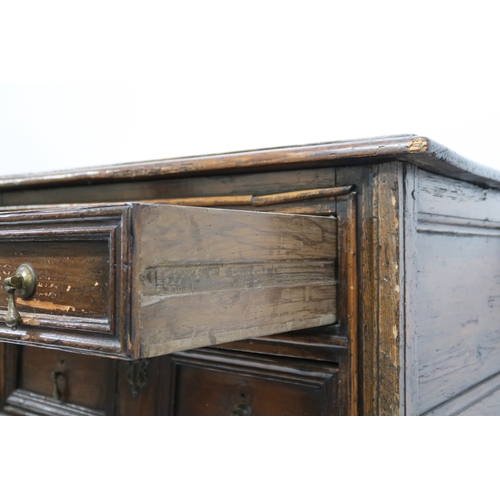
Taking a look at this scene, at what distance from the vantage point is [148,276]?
0.62m

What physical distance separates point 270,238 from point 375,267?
0.19 m

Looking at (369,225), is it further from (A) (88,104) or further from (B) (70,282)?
(A) (88,104)

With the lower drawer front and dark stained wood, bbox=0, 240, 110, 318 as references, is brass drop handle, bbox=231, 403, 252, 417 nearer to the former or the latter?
the lower drawer front

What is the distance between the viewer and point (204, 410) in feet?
3.56

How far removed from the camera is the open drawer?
2.02ft

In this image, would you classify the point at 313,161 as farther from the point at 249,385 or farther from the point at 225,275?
the point at 249,385

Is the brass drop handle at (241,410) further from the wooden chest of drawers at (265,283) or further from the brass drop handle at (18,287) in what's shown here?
the brass drop handle at (18,287)

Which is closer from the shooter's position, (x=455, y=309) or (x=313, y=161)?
(x=313, y=161)

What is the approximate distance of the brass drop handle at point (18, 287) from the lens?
711 mm

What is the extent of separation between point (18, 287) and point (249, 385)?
454mm

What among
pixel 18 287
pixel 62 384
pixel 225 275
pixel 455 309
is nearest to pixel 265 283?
pixel 225 275

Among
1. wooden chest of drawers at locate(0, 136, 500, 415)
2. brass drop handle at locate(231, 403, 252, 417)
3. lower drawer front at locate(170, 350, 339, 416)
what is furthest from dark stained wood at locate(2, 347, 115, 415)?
brass drop handle at locate(231, 403, 252, 417)

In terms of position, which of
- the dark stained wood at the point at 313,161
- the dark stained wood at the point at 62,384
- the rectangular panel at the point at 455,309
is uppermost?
the dark stained wood at the point at 313,161

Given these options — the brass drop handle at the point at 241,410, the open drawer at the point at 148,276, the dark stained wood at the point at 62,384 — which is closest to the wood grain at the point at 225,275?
the open drawer at the point at 148,276
